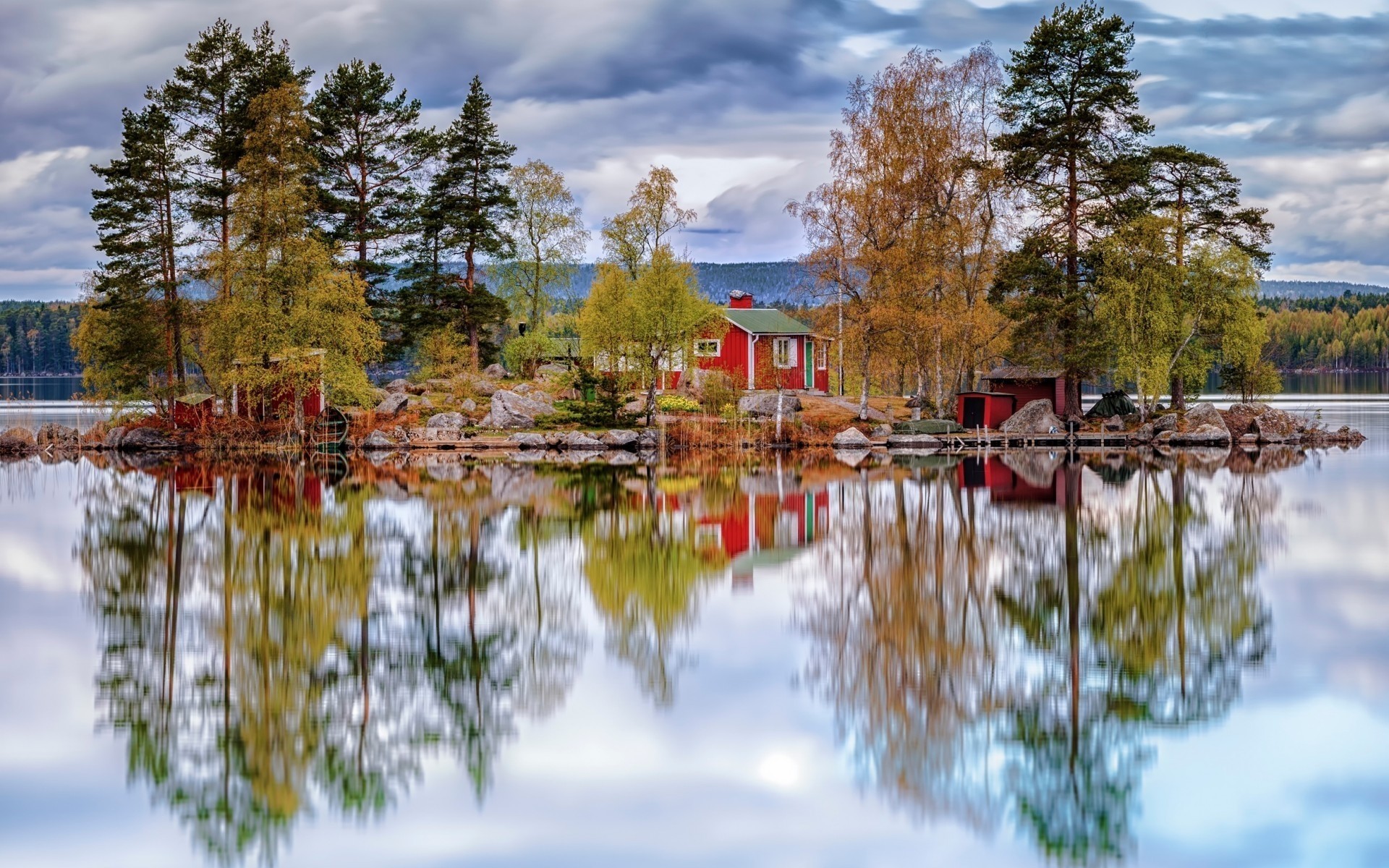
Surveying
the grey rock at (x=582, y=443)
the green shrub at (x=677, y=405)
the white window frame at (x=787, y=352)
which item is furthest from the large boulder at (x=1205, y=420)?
the grey rock at (x=582, y=443)

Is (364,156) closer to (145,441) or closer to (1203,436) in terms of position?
(145,441)

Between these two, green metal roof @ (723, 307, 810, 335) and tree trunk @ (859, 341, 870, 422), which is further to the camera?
green metal roof @ (723, 307, 810, 335)

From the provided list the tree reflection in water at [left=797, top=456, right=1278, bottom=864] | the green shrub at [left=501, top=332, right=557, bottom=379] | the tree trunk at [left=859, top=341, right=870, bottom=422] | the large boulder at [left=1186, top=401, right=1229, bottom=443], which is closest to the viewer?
the tree reflection in water at [left=797, top=456, right=1278, bottom=864]

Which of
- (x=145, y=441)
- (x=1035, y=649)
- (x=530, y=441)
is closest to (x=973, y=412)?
(x=530, y=441)

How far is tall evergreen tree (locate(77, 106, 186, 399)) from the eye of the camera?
145ft

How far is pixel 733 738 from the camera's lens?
31.8ft

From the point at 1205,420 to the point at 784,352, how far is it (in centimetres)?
1872

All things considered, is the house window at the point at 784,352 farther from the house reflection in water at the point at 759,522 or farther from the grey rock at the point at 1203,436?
the house reflection in water at the point at 759,522

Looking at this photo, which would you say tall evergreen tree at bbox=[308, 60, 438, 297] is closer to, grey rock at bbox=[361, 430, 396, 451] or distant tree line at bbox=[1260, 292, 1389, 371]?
grey rock at bbox=[361, 430, 396, 451]

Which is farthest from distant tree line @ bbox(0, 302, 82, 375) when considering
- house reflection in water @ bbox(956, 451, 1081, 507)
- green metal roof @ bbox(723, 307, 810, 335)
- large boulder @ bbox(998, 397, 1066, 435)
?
house reflection in water @ bbox(956, 451, 1081, 507)

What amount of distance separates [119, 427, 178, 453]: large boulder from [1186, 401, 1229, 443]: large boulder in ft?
124

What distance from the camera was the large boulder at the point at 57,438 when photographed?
4525 cm

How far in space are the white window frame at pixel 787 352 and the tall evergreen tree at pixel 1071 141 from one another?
13.7 m

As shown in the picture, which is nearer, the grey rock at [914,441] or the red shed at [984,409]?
the grey rock at [914,441]
